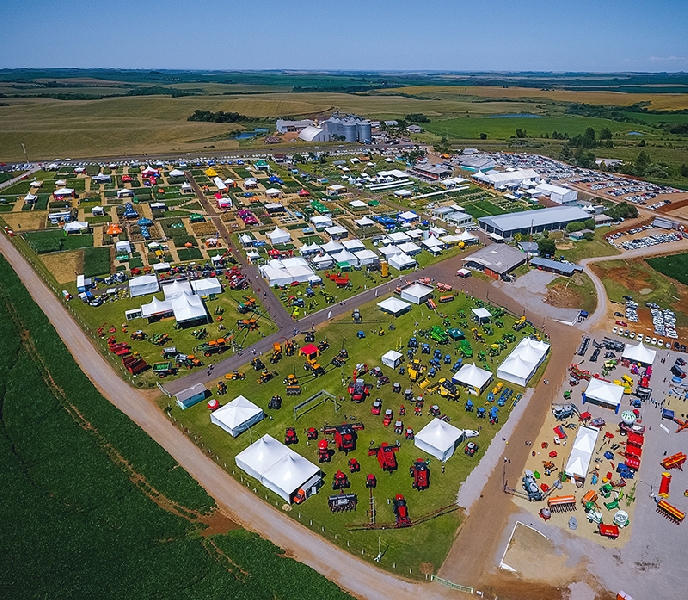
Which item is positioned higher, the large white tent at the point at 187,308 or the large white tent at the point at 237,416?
the large white tent at the point at 187,308

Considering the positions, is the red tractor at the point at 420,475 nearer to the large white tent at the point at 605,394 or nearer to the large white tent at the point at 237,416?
the large white tent at the point at 237,416

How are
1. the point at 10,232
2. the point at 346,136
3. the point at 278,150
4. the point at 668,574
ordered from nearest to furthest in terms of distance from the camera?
the point at 668,574
the point at 10,232
the point at 278,150
the point at 346,136

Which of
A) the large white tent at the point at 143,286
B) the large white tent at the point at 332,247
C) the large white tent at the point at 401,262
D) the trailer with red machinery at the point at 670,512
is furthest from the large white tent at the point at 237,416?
the large white tent at the point at 332,247

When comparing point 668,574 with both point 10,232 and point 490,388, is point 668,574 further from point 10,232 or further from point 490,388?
point 10,232

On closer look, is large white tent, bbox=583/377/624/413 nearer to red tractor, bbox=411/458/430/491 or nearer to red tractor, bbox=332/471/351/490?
red tractor, bbox=411/458/430/491

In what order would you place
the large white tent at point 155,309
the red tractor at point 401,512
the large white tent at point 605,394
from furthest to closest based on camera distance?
the large white tent at point 155,309 → the large white tent at point 605,394 → the red tractor at point 401,512

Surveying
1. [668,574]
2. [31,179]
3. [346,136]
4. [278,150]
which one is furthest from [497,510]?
[346,136]
